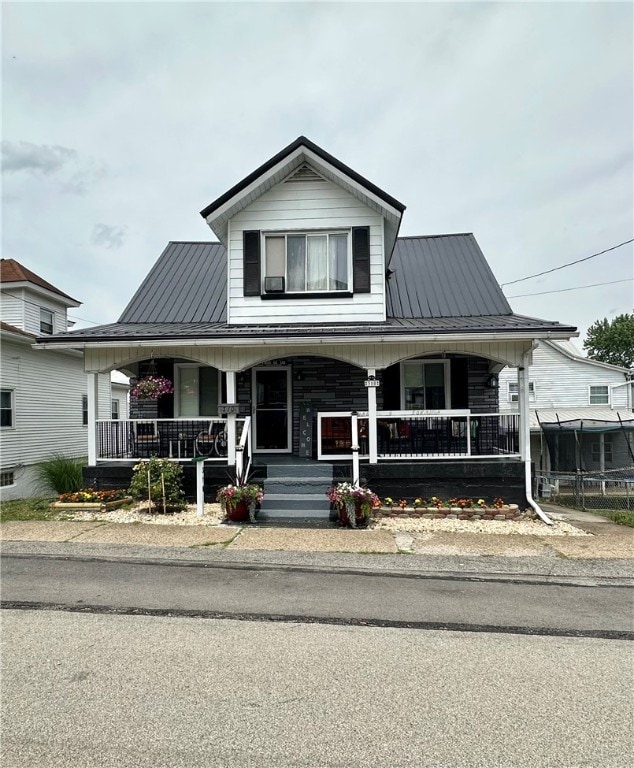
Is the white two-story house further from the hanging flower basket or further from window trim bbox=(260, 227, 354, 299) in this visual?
the hanging flower basket

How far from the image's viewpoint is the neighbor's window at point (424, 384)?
1161 cm

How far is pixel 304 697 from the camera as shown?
316 cm

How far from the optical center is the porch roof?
9.02 meters

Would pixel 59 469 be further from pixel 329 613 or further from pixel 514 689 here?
pixel 514 689

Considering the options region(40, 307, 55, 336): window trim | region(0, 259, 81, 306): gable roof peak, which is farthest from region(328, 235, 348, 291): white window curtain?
region(40, 307, 55, 336): window trim

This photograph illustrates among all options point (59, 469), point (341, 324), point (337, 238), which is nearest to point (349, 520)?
point (341, 324)

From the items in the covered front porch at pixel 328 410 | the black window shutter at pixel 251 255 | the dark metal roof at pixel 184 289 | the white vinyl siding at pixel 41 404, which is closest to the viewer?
Answer: the covered front porch at pixel 328 410

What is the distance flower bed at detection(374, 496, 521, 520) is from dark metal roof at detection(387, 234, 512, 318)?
434cm

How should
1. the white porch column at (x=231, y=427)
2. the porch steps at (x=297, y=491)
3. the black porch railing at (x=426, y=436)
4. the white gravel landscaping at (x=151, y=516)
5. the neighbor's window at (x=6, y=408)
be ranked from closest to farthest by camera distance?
1. the white gravel landscaping at (x=151, y=516)
2. the porch steps at (x=297, y=491)
3. the white porch column at (x=231, y=427)
4. the black porch railing at (x=426, y=436)
5. the neighbor's window at (x=6, y=408)

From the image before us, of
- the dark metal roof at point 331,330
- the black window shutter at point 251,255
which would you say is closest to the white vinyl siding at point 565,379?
the dark metal roof at point 331,330

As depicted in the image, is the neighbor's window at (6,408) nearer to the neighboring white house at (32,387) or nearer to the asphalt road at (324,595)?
the neighboring white house at (32,387)

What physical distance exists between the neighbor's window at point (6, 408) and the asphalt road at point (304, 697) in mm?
11300

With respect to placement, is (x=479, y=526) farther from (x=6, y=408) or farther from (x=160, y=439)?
(x=6, y=408)

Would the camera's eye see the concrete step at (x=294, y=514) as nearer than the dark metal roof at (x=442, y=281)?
Yes
